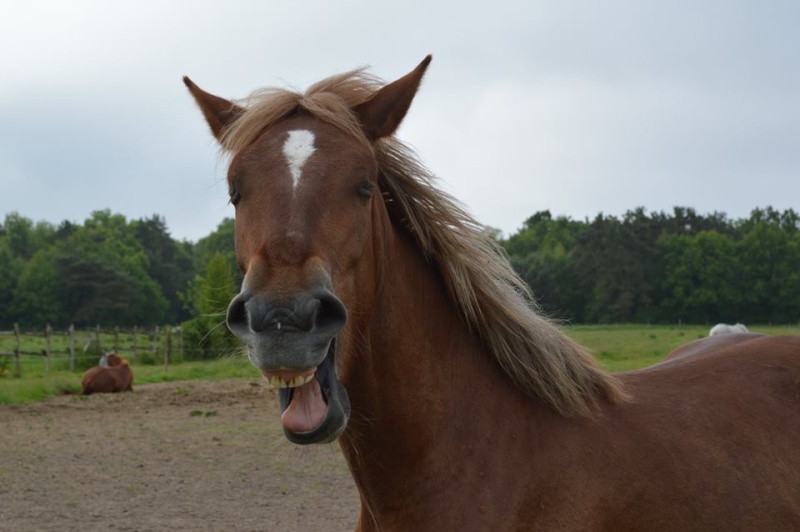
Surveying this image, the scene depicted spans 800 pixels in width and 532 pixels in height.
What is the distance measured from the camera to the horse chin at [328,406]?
7.32 feet

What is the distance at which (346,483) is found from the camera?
32.0 feet

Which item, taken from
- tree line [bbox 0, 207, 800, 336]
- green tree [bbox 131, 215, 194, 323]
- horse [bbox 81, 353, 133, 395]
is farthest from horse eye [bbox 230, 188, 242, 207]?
green tree [bbox 131, 215, 194, 323]

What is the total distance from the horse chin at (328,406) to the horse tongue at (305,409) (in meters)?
0.01

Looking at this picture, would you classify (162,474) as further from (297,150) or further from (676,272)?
(676,272)

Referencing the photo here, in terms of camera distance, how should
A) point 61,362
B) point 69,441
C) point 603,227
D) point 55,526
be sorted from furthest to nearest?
point 603,227
point 61,362
point 69,441
point 55,526

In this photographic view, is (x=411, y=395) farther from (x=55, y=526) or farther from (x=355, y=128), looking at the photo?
(x=55, y=526)

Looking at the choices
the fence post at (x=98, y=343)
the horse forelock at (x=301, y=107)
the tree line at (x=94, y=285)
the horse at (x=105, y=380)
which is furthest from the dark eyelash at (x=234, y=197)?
the tree line at (x=94, y=285)

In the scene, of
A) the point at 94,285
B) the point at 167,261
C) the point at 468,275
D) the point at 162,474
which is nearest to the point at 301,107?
the point at 468,275

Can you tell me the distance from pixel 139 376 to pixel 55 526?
1874 centimetres

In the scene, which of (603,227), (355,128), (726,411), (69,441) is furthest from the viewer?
(603,227)

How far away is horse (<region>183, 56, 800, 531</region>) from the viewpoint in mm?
2389

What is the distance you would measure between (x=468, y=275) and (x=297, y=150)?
0.87 meters

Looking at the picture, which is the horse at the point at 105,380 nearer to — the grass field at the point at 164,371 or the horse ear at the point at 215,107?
the grass field at the point at 164,371

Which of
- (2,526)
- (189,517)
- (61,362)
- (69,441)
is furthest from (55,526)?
(61,362)
